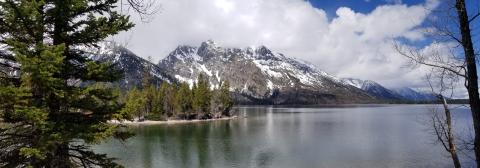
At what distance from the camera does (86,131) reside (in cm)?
1572

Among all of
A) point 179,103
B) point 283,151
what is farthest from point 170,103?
point 283,151

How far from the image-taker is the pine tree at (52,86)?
1420cm

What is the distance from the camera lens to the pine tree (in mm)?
14195

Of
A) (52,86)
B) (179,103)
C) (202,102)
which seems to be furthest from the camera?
(202,102)

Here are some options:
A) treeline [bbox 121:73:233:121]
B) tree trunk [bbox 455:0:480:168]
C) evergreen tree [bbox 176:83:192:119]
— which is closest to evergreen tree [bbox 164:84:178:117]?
treeline [bbox 121:73:233:121]

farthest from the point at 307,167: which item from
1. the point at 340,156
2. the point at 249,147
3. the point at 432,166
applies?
the point at 249,147

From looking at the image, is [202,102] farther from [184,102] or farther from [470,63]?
[470,63]

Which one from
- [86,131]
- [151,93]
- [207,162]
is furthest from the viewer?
[151,93]

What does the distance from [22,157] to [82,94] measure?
2.94 metres

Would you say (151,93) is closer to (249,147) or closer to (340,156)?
(249,147)

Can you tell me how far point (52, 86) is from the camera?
1499cm

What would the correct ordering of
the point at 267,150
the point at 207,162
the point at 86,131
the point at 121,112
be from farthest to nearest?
the point at 267,150
the point at 207,162
the point at 121,112
the point at 86,131

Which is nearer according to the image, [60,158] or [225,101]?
[60,158]

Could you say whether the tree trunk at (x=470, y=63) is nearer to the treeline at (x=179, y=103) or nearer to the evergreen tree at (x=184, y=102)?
the treeline at (x=179, y=103)
